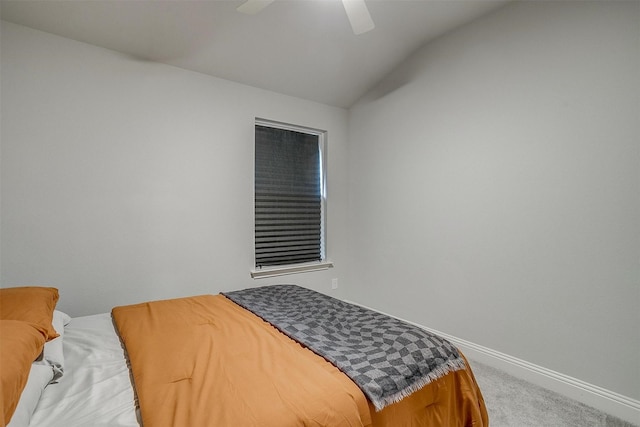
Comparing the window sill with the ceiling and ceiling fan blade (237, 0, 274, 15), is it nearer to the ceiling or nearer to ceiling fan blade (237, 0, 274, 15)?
the ceiling

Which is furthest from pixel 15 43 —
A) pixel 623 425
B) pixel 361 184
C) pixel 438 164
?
pixel 623 425

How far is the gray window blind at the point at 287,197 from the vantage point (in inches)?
123

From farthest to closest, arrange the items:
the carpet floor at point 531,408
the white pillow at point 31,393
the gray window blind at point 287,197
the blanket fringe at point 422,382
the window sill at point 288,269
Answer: the gray window blind at point 287,197 → the window sill at point 288,269 → the carpet floor at point 531,408 → the blanket fringe at point 422,382 → the white pillow at point 31,393

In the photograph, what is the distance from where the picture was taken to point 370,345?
1.33m

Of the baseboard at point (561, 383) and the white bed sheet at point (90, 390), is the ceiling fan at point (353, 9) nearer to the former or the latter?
the white bed sheet at point (90, 390)

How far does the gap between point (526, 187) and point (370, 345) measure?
1.70 meters

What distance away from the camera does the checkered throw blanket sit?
3.59 ft

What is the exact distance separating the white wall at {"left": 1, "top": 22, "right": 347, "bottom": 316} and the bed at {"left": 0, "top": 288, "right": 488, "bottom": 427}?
0.69 m

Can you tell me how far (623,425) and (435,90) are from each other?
266cm

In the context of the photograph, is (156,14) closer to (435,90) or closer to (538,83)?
(435,90)

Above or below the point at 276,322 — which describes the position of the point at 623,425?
below

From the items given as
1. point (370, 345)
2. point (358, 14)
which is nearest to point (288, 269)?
point (370, 345)

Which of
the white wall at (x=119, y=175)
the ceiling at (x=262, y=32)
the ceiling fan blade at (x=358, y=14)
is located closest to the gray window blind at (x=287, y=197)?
the white wall at (x=119, y=175)

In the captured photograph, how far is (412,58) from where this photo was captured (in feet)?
9.57
